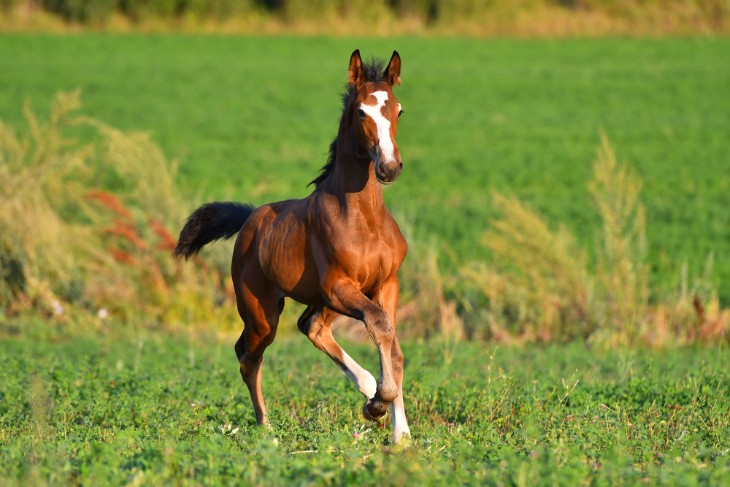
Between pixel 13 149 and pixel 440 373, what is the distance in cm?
838

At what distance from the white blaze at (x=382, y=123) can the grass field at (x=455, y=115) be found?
8566 mm

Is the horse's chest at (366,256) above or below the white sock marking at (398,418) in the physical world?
above

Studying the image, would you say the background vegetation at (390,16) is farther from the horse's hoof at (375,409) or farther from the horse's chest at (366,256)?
the horse's hoof at (375,409)

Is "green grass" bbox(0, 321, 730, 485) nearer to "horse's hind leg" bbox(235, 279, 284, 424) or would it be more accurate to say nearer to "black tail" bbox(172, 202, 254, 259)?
"horse's hind leg" bbox(235, 279, 284, 424)

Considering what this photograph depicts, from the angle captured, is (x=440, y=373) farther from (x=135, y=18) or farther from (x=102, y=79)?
(x=135, y=18)

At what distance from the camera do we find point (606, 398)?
876 centimetres

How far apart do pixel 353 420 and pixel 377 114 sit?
8.08 feet

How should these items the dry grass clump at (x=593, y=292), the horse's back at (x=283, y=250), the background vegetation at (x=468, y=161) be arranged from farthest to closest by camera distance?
the background vegetation at (x=468, y=161), the dry grass clump at (x=593, y=292), the horse's back at (x=283, y=250)

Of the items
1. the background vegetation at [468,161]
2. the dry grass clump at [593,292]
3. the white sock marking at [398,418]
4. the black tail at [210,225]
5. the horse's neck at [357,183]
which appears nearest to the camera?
the white sock marking at [398,418]

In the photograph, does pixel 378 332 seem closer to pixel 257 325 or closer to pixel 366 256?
pixel 366 256

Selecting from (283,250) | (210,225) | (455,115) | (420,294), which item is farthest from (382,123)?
(455,115)

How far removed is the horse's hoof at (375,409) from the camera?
289 inches

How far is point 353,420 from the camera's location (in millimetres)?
8312

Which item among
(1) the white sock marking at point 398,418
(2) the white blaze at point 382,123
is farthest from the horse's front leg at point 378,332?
(2) the white blaze at point 382,123
